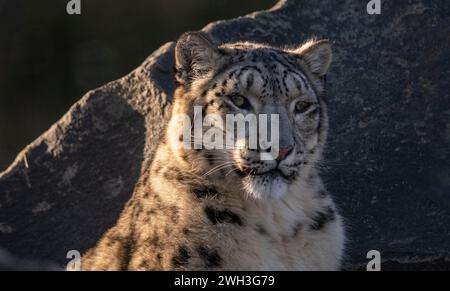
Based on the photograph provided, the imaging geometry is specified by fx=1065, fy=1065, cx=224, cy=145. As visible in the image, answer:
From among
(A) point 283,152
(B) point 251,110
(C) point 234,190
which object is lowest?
(C) point 234,190

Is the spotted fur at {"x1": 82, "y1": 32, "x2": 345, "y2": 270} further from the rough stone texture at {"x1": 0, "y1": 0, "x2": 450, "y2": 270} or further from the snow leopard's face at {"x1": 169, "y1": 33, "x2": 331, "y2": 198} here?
the rough stone texture at {"x1": 0, "y1": 0, "x2": 450, "y2": 270}

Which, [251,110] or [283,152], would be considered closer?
[283,152]

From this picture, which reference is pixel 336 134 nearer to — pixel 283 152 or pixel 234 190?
pixel 234 190

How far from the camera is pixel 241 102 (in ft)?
20.7

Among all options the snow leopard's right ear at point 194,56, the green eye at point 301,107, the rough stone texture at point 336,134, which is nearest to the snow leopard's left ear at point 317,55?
the green eye at point 301,107

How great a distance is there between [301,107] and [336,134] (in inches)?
77.9

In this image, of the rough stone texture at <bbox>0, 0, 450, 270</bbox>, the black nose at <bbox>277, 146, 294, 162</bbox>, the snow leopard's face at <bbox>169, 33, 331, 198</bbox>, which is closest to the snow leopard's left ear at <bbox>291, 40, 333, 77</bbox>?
the snow leopard's face at <bbox>169, 33, 331, 198</bbox>

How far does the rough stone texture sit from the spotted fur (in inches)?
57.0

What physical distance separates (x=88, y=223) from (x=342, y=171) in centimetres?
205

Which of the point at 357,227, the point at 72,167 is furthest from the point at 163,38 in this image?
the point at 357,227

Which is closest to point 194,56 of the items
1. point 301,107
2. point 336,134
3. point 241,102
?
point 241,102

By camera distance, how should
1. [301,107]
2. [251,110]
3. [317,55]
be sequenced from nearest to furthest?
1. [251,110]
2. [301,107]
3. [317,55]

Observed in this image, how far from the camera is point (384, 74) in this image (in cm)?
873

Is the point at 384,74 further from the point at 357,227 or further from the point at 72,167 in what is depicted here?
the point at 72,167
